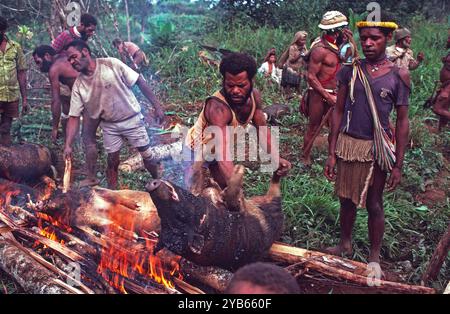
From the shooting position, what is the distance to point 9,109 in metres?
6.46

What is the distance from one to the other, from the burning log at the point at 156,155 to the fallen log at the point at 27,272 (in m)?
2.47

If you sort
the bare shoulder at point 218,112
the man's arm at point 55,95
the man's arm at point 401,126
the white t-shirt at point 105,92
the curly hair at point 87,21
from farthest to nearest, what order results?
the curly hair at point 87,21, the man's arm at point 55,95, the white t-shirt at point 105,92, the bare shoulder at point 218,112, the man's arm at point 401,126

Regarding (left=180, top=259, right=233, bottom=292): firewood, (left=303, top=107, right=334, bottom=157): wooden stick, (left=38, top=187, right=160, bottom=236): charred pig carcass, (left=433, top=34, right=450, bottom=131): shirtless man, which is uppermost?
(left=433, top=34, right=450, bottom=131): shirtless man

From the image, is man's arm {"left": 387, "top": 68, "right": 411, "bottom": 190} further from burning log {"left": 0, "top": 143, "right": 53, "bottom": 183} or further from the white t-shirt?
burning log {"left": 0, "top": 143, "right": 53, "bottom": 183}

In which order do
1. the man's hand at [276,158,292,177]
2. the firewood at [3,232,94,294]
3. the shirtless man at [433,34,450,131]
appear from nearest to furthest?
the firewood at [3,232,94,294]
the man's hand at [276,158,292,177]
the shirtless man at [433,34,450,131]

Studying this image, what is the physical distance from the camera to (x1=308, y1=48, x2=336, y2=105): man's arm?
19.1 feet

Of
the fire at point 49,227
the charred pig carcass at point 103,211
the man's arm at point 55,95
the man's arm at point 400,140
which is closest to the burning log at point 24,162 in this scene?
the man's arm at point 55,95

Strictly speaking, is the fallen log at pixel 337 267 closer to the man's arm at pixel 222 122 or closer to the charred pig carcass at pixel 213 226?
the charred pig carcass at pixel 213 226

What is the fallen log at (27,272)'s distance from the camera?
3312 mm

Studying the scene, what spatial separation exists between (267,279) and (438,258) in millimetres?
2306

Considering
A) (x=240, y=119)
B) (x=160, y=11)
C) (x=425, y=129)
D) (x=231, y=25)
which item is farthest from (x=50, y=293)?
(x=160, y=11)

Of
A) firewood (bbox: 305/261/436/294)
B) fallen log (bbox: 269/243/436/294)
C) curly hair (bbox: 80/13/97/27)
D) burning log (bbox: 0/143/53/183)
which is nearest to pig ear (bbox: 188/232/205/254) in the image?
fallen log (bbox: 269/243/436/294)

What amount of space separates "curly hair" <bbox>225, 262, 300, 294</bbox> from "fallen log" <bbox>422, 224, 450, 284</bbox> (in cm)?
209

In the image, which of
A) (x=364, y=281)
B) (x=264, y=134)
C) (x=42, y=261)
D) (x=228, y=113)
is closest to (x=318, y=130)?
(x=264, y=134)
